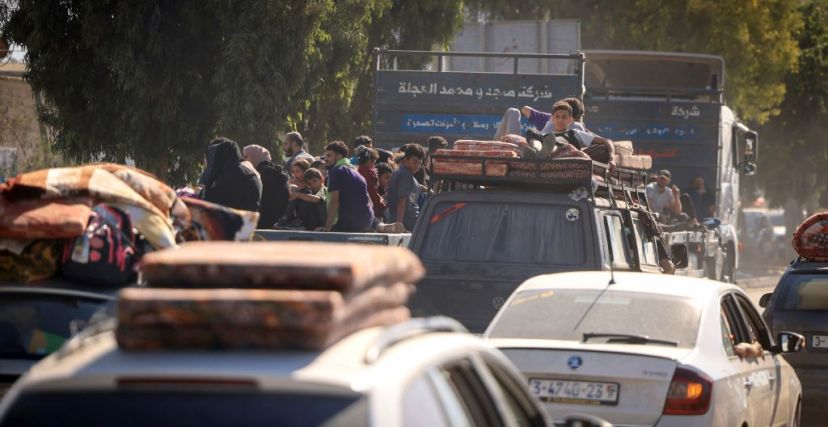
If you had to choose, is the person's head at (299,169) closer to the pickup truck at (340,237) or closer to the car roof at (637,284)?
the pickup truck at (340,237)

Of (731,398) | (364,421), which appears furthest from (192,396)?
(731,398)

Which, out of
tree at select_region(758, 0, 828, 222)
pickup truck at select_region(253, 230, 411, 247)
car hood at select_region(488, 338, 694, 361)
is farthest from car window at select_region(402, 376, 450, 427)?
tree at select_region(758, 0, 828, 222)

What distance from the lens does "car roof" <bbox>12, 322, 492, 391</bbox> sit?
349cm

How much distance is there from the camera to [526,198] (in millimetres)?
11297

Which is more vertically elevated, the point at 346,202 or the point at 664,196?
the point at 346,202

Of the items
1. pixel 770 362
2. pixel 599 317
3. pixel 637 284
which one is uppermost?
pixel 637 284

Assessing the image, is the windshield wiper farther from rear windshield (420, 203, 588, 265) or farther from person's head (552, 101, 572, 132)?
person's head (552, 101, 572, 132)

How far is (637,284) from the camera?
338 inches

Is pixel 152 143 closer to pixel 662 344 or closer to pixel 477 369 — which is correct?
pixel 662 344

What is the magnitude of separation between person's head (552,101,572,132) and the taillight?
5.72m

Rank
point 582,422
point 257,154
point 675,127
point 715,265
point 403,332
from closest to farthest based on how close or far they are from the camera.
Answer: point 403,332
point 582,422
point 257,154
point 675,127
point 715,265

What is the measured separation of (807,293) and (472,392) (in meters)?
8.88

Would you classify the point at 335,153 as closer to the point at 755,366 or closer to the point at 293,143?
the point at 293,143

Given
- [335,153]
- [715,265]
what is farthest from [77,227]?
[715,265]
